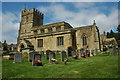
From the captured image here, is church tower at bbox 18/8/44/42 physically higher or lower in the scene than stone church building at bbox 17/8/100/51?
higher

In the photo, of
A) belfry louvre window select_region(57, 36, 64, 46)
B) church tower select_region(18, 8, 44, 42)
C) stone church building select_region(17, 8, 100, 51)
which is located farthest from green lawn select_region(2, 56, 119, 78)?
church tower select_region(18, 8, 44, 42)

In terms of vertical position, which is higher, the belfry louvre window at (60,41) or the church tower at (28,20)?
the church tower at (28,20)

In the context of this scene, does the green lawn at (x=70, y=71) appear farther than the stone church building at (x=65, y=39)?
No

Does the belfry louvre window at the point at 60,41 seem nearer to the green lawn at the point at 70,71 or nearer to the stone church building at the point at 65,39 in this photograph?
the stone church building at the point at 65,39

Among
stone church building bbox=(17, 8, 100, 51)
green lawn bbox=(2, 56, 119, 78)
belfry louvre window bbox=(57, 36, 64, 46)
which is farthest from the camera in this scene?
belfry louvre window bbox=(57, 36, 64, 46)

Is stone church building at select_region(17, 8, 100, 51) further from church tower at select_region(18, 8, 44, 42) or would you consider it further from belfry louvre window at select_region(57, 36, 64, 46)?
church tower at select_region(18, 8, 44, 42)

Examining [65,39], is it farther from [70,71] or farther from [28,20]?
[28,20]

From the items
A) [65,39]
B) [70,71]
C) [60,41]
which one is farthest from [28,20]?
[70,71]

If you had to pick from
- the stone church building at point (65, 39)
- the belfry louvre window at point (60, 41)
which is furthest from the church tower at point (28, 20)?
the belfry louvre window at point (60, 41)

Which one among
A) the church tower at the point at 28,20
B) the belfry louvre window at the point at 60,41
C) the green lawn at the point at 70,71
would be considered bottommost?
the green lawn at the point at 70,71

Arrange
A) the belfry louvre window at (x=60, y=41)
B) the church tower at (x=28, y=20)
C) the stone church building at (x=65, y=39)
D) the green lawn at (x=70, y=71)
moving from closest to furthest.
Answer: the green lawn at (x=70, y=71)
the stone church building at (x=65, y=39)
the belfry louvre window at (x=60, y=41)
the church tower at (x=28, y=20)

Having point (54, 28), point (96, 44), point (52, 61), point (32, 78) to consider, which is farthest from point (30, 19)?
point (32, 78)

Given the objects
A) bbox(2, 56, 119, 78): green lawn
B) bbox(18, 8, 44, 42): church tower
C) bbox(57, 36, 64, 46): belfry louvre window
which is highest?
bbox(18, 8, 44, 42): church tower

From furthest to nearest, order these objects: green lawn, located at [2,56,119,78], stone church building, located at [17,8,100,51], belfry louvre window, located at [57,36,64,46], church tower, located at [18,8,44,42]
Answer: church tower, located at [18,8,44,42], belfry louvre window, located at [57,36,64,46], stone church building, located at [17,8,100,51], green lawn, located at [2,56,119,78]
